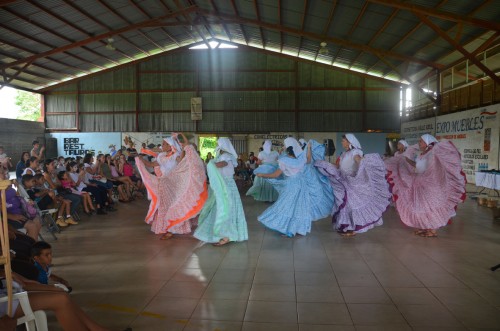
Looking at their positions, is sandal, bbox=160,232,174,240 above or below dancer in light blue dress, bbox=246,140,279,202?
below

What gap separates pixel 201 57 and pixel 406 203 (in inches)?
647

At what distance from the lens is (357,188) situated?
548 centimetres

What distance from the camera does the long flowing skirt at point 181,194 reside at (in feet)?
17.2

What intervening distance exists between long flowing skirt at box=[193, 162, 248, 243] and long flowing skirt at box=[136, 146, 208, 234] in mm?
185

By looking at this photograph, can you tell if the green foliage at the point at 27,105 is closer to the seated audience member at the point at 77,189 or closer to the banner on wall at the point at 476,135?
the seated audience member at the point at 77,189

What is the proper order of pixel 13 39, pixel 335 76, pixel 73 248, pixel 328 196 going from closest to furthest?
pixel 73 248, pixel 328 196, pixel 13 39, pixel 335 76

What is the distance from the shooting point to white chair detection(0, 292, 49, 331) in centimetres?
202

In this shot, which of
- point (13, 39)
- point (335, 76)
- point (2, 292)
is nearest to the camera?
point (2, 292)

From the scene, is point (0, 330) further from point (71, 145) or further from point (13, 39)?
point (71, 145)

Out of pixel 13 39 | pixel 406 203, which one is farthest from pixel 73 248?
pixel 13 39

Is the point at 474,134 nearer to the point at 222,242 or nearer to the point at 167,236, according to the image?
the point at 222,242

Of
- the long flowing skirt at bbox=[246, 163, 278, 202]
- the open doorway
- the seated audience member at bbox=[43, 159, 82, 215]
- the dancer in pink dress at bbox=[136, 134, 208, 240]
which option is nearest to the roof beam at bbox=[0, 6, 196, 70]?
the open doorway

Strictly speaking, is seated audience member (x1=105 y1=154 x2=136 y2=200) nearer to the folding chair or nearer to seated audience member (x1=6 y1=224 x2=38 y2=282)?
the folding chair

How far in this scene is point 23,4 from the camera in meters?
12.4
